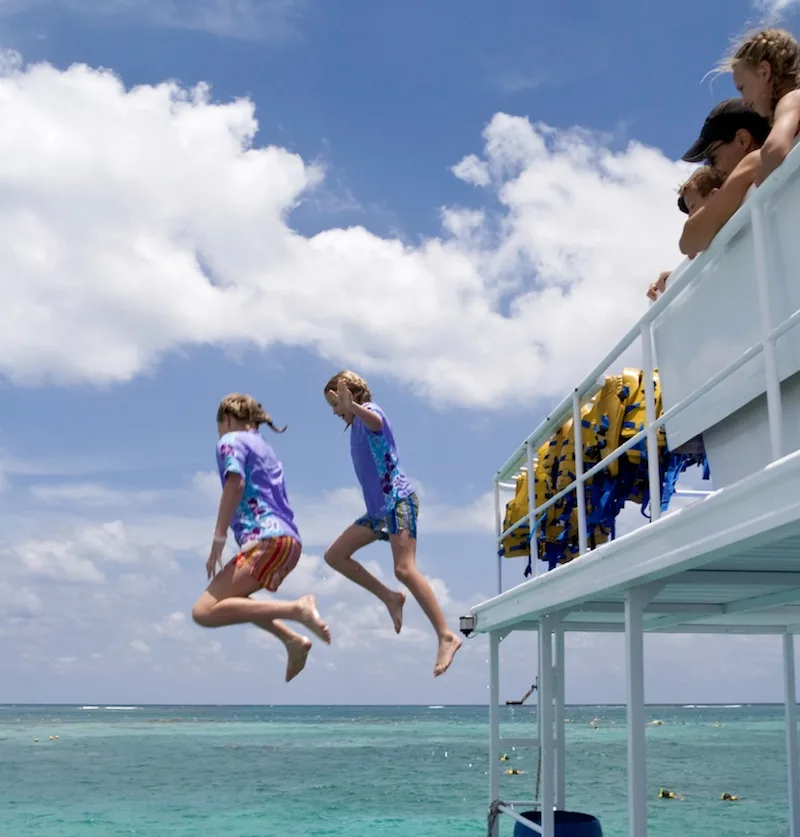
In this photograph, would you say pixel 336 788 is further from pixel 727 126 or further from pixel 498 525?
pixel 727 126

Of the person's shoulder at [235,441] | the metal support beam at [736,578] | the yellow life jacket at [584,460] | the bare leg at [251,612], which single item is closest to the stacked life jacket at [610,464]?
the yellow life jacket at [584,460]

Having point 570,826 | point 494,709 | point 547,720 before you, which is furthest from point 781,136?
point 494,709

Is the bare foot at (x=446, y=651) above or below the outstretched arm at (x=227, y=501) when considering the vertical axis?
below

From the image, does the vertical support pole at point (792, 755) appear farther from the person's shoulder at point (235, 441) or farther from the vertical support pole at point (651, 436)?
the person's shoulder at point (235, 441)

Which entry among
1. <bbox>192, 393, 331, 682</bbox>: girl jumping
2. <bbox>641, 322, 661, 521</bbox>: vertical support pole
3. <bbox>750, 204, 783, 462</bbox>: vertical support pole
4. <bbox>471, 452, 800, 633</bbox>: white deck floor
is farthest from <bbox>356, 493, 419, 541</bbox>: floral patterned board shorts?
<bbox>750, 204, 783, 462</bbox>: vertical support pole

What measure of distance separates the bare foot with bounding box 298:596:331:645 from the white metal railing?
4.71 ft

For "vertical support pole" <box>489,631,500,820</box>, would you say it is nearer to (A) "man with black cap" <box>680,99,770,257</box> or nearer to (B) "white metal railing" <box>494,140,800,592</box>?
(B) "white metal railing" <box>494,140,800,592</box>

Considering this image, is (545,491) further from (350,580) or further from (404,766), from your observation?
(404,766)

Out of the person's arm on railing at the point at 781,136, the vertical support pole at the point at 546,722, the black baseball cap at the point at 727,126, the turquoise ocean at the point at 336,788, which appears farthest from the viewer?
the turquoise ocean at the point at 336,788

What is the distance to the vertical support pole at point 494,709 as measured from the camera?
855 centimetres

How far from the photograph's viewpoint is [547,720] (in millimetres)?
7504

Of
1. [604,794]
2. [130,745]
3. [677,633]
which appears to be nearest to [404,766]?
[604,794]

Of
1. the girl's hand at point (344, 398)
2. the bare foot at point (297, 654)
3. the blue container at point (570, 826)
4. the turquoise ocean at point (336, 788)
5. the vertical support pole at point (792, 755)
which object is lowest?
the turquoise ocean at point (336, 788)

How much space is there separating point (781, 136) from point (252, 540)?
3133mm
